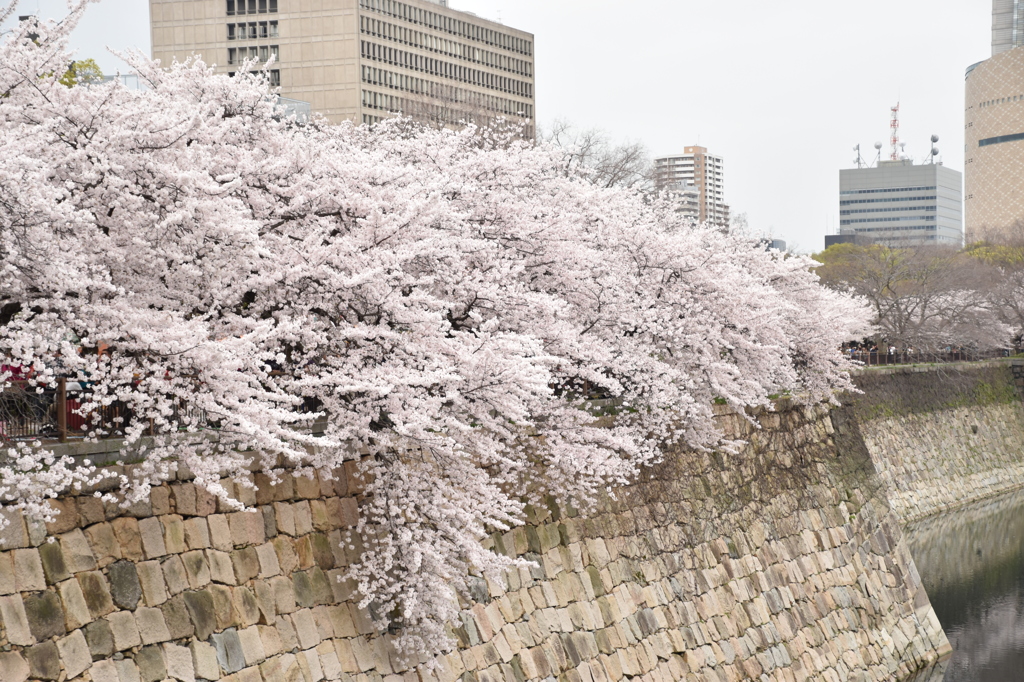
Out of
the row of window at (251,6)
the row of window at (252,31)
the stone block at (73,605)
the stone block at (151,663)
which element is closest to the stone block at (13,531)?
the stone block at (73,605)

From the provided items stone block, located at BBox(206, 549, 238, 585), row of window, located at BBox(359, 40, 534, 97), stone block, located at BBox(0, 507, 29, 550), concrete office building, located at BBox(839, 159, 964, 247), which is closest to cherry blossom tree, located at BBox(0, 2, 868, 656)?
stone block, located at BBox(0, 507, 29, 550)

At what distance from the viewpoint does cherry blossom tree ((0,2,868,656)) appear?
938 centimetres

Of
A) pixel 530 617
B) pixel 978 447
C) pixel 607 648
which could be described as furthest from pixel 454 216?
pixel 978 447

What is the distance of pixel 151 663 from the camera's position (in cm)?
909

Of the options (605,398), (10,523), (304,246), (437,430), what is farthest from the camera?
(605,398)

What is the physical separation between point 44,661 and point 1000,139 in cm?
16269

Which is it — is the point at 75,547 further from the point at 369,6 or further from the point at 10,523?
the point at 369,6

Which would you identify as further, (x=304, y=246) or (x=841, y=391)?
(x=841, y=391)

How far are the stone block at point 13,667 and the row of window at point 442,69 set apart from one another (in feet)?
239

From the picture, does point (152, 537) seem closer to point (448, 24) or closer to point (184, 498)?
point (184, 498)

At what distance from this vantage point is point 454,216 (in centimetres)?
1349

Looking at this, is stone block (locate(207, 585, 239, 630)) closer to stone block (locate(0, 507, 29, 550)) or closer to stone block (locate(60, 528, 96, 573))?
stone block (locate(60, 528, 96, 573))

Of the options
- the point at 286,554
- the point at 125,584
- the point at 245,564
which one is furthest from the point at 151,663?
the point at 286,554

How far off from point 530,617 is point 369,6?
70984 mm
